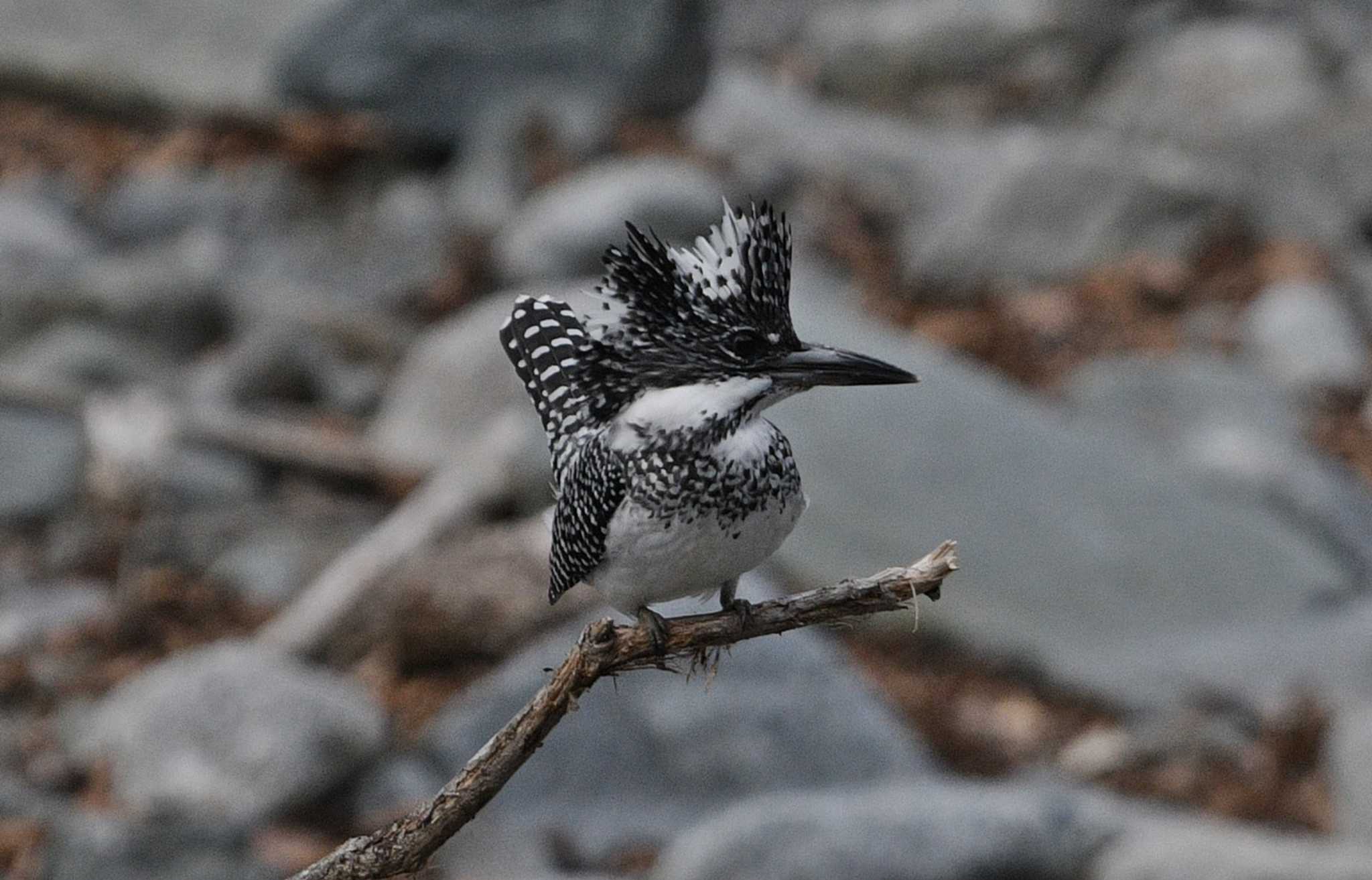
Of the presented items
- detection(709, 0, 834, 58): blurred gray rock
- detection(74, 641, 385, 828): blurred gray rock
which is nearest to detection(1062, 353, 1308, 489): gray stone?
detection(74, 641, 385, 828): blurred gray rock

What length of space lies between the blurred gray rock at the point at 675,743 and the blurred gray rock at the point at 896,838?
702 millimetres

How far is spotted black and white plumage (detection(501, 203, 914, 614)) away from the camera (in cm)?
233

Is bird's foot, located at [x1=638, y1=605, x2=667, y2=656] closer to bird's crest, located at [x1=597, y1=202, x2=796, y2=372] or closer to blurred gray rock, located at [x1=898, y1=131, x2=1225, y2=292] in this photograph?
bird's crest, located at [x1=597, y1=202, x2=796, y2=372]

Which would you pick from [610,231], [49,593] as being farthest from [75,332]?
[610,231]

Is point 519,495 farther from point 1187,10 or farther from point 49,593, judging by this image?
point 1187,10

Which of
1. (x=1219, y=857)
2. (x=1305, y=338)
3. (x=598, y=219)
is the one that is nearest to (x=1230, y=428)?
(x=1305, y=338)

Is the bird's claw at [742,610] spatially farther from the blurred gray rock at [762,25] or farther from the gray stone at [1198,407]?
the blurred gray rock at [762,25]

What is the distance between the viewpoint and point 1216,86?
55.5ft

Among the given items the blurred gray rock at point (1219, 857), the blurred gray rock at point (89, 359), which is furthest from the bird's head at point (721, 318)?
the blurred gray rock at point (89, 359)

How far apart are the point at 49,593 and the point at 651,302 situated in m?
9.42

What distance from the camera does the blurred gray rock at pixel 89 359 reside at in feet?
42.1

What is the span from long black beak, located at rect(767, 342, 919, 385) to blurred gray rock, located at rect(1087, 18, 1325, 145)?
48.6ft

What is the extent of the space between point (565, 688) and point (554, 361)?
0.44 meters

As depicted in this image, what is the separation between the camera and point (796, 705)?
8938mm
